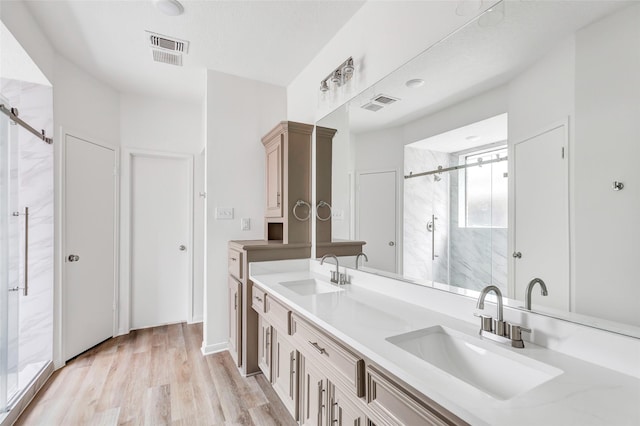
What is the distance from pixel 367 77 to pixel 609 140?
4.44ft

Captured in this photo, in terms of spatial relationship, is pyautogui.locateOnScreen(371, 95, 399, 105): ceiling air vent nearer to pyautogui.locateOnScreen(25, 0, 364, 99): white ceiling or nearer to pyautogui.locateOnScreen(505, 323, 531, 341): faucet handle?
pyautogui.locateOnScreen(25, 0, 364, 99): white ceiling

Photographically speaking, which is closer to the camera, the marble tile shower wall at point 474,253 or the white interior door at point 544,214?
the white interior door at point 544,214

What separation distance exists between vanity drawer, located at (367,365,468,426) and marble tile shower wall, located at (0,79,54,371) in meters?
2.78

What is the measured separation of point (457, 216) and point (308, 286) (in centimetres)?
122

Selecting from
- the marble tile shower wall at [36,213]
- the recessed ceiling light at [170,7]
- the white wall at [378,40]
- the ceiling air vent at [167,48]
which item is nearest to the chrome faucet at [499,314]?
the white wall at [378,40]

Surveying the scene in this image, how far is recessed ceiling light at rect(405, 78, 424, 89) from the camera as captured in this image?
4.91 feet

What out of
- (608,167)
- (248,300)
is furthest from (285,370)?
(608,167)

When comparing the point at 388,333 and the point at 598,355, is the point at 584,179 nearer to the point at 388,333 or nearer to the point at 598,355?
the point at 598,355

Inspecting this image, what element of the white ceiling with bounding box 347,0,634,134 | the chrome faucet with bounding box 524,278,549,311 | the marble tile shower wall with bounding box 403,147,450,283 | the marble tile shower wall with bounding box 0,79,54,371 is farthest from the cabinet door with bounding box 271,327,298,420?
the marble tile shower wall with bounding box 0,79,54,371

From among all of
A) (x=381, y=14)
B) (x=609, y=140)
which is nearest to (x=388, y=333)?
(x=609, y=140)

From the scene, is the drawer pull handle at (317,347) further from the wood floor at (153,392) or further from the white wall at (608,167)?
the white wall at (608,167)

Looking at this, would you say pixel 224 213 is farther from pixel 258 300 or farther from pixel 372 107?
pixel 372 107

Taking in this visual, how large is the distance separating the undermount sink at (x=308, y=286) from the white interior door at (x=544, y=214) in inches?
47.1

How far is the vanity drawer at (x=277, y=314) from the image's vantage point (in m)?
1.67
